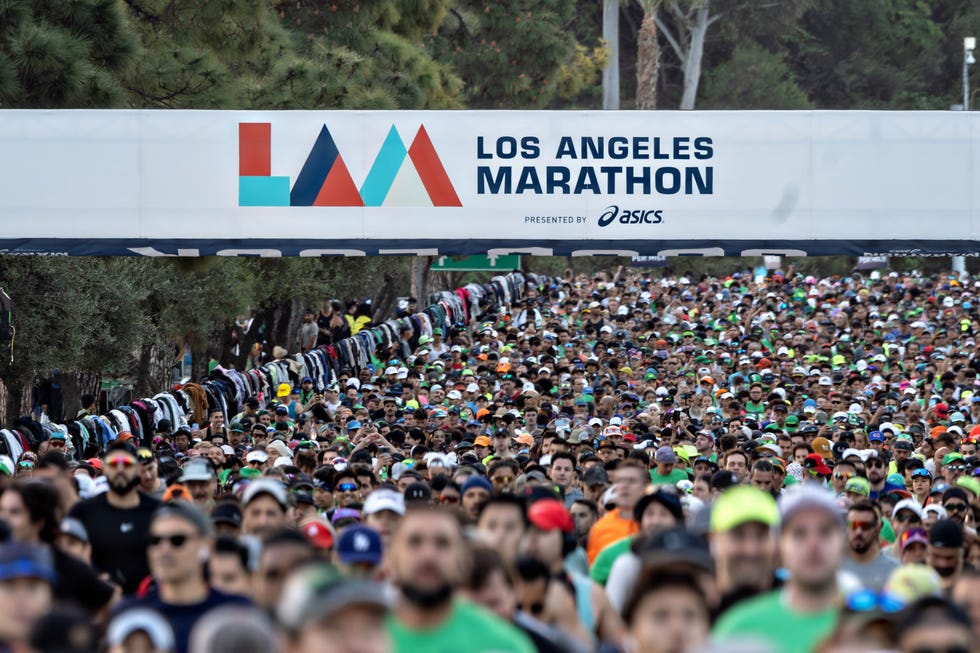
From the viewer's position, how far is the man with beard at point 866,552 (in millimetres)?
8938

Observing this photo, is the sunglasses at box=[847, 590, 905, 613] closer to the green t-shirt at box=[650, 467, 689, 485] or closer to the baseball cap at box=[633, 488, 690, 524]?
the baseball cap at box=[633, 488, 690, 524]

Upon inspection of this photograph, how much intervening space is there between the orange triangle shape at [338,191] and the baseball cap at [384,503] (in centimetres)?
1058

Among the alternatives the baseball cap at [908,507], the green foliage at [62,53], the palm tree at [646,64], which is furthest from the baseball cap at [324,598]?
the palm tree at [646,64]

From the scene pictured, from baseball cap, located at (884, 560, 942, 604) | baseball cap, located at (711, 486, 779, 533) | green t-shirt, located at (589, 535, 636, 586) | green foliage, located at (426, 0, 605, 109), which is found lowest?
green t-shirt, located at (589, 535, 636, 586)

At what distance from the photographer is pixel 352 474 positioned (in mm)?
12391

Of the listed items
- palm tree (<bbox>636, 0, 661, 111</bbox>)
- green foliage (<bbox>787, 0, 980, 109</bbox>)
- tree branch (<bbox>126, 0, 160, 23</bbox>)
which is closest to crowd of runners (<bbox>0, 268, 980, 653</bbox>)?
tree branch (<bbox>126, 0, 160, 23</bbox>)

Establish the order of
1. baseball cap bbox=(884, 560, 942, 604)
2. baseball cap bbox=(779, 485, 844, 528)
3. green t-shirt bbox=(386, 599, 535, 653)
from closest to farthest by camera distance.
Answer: green t-shirt bbox=(386, 599, 535, 653), baseball cap bbox=(779, 485, 844, 528), baseball cap bbox=(884, 560, 942, 604)

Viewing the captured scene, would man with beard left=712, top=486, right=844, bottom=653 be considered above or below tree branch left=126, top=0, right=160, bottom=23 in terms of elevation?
below

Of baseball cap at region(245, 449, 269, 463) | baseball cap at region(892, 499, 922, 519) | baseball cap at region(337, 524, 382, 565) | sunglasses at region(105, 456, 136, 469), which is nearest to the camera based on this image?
baseball cap at region(337, 524, 382, 565)

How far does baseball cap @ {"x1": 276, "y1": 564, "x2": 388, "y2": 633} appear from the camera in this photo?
14.8 feet

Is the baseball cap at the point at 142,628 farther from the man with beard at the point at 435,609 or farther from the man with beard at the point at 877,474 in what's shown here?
the man with beard at the point at 877,474

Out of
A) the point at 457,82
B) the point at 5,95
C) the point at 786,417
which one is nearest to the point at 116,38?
the point at 5,95

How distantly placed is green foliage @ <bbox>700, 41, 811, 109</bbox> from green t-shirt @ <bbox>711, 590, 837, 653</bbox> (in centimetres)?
6066

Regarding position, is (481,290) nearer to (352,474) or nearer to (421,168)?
(421,168)
